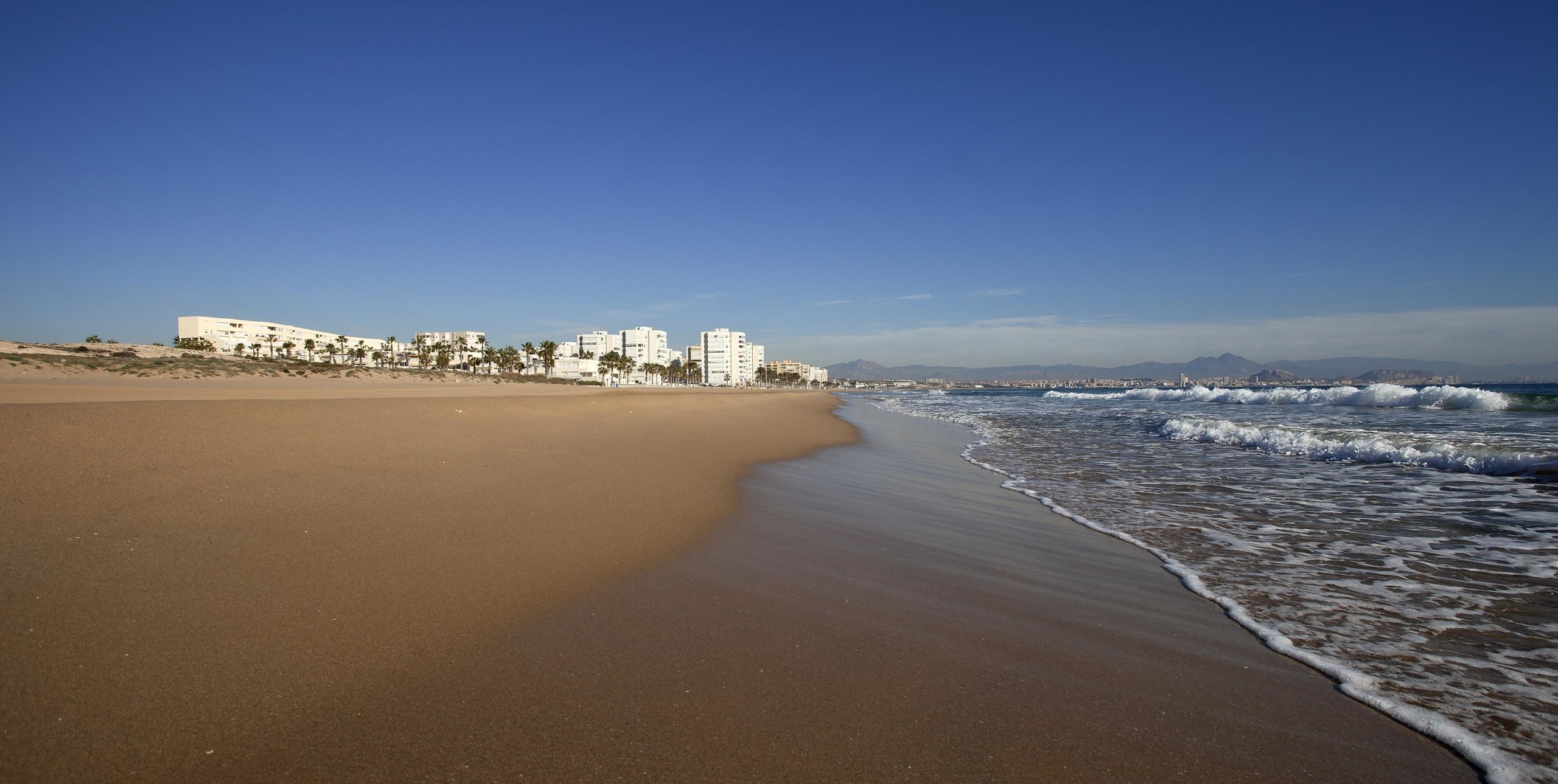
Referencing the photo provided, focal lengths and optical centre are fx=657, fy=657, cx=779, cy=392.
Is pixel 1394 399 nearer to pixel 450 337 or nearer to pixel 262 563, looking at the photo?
pixel 262 563

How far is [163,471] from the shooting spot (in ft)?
16.2

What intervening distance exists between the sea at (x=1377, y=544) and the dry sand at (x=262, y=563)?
4.02 metres

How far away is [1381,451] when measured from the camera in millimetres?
11875

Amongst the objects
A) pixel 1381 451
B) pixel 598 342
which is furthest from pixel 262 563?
pixel 598 342

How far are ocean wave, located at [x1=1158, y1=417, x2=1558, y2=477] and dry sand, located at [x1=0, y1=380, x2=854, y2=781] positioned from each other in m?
11.9

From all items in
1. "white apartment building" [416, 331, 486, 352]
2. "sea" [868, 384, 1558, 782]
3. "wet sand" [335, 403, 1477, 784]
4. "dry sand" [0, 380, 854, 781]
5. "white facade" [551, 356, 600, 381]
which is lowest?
"sea" [868, 384, 1558, 782]

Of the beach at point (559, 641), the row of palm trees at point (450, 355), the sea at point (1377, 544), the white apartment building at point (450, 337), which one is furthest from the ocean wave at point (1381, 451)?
the white apartment building at point (450, 337)

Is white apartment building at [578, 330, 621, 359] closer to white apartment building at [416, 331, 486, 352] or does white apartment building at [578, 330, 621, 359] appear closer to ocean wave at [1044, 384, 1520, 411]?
white apartment building at [416, 331, 486, 352]

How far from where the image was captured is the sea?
3.09 meters

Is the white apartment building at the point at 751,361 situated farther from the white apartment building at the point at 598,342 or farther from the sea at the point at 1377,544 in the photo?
the sea at the point at 1377,544

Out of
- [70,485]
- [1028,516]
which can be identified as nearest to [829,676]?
[1028,516]

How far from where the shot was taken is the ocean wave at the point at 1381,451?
10109 mm

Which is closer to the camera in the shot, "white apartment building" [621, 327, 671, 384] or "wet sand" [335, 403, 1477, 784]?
"wet sand" [335, 403, 1477, 784]

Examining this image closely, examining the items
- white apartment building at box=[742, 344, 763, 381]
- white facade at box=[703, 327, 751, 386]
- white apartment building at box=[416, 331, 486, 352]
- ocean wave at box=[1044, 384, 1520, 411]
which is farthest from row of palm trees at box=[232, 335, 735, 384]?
ocean wave at box=[1044, 384, 1520, 411]
